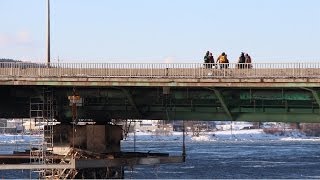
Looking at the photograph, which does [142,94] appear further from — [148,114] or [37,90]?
[37,90]

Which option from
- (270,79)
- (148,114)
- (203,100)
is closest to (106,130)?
(148,114)

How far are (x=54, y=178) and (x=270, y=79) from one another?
16.5 m

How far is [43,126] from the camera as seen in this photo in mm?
67625

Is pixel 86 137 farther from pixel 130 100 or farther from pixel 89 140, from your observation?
pixel 130 100

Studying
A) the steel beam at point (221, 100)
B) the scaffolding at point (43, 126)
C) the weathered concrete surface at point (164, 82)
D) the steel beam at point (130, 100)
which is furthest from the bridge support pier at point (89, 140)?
the steel beam at point (221, 100)

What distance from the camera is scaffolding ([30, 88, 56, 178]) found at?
64250 millimetres

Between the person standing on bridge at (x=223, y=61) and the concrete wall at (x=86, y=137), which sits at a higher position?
the person standing on bridge at (x=223, y=61)

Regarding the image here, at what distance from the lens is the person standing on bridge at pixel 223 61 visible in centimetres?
5960

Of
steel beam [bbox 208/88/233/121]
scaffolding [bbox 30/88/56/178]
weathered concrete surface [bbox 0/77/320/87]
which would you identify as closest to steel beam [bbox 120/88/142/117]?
weathered concrete surface [bbox 0/77/320/87]

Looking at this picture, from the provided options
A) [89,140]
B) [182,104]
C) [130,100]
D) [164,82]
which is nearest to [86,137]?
[89,140]

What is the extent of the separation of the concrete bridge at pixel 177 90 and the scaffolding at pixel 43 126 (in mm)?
729

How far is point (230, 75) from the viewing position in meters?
58.3

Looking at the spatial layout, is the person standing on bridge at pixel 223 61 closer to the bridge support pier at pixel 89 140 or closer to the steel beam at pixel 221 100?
the steel beam at pixel 221 100

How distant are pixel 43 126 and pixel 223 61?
14899mm
